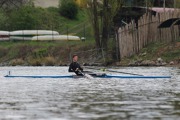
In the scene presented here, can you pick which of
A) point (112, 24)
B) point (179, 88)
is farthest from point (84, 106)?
point (112, 24)

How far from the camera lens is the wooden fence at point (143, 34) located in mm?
59062

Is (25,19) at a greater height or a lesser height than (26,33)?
greater

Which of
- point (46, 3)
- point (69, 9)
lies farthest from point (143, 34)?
point (46, 3)

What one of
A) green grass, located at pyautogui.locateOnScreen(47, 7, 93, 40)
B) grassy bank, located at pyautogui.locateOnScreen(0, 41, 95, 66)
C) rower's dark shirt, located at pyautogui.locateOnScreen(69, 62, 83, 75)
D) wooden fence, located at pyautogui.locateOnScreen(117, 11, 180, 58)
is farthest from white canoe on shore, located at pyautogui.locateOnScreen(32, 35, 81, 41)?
rower's dark shirt, located at pyautogui.locateOnScreen(69, 62, 83, 75)

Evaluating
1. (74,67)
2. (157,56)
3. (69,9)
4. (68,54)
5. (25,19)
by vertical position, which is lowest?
(74,67)

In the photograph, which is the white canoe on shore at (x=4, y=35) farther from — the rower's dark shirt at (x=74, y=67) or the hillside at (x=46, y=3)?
the rower's dark shirt at (x=74, y=67)

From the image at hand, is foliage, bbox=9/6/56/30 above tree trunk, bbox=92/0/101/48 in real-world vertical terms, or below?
above

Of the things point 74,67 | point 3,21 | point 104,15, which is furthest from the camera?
point 3,21

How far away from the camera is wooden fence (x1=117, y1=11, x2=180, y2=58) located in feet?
194

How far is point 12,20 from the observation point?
88.8 meters

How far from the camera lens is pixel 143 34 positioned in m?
60.6

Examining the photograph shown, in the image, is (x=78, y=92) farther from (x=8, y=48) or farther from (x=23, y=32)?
(x=23, y=32)

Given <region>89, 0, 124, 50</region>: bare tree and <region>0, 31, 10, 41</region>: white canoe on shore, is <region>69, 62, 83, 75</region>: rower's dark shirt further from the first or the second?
<region>0, 31, 10, 41</region>: white canoe on shore

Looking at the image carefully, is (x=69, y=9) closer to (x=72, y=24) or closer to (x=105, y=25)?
(x=72, y=24)
